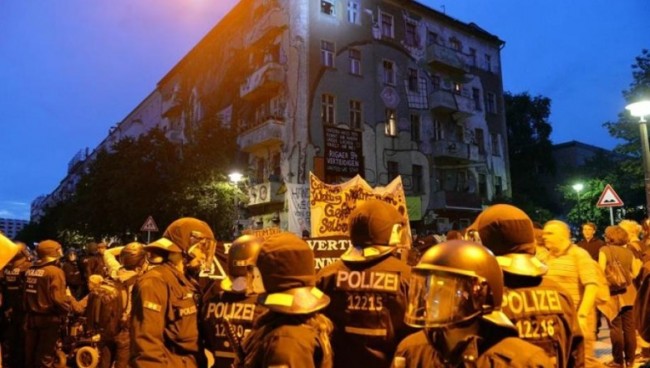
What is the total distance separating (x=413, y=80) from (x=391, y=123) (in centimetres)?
355

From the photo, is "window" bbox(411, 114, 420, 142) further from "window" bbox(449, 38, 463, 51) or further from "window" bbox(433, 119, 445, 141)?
"window" bbox(449, 38, 463, 51)

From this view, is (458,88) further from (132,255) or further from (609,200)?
(132,255)

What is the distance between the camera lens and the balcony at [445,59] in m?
31.7

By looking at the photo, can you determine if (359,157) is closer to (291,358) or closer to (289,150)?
(289,150)

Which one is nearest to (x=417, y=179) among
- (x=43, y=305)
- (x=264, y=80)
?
(x=264, y=80)

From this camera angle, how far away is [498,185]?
35.2 m

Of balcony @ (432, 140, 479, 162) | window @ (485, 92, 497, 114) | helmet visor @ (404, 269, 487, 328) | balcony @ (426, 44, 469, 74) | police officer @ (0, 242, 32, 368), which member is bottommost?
police officer @ (0, 242, 32, 368)

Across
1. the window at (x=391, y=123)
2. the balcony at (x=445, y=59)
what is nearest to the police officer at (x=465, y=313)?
the window at (x=391, y=123)

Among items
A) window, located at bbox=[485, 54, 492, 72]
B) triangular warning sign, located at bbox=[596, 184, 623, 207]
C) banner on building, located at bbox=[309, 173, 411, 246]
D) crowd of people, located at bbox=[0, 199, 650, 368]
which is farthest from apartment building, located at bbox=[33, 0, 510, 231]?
crowd of people, located at bbox=[0, 199, 650, 368]

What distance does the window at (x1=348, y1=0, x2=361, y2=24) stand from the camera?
94.2ft

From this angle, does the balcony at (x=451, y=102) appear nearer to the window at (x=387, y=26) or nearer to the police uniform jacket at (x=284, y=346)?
the window at (x=387, y=26)

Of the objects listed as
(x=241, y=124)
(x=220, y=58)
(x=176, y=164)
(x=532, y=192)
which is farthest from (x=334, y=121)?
(x=532, y=192)

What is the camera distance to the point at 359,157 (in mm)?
27219

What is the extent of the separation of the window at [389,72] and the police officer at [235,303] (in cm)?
2732
